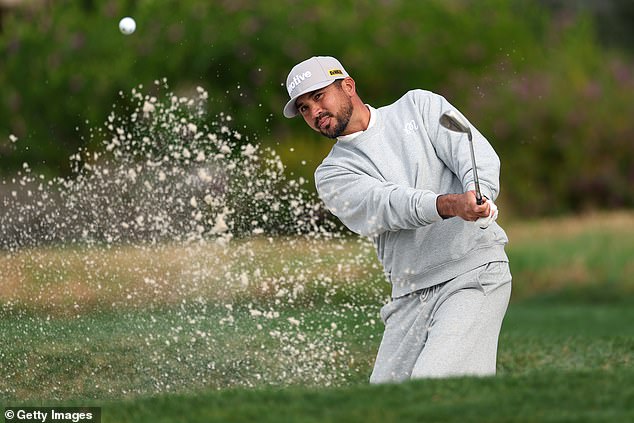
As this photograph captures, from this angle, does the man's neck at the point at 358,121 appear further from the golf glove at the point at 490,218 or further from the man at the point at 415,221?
the golf glove at the point at 490,218

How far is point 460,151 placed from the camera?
5.43 metres

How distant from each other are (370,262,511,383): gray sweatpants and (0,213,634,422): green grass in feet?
1.18

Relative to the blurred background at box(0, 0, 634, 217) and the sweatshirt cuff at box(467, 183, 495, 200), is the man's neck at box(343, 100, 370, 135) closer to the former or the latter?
the sweatshirt cuff at box(467, 183, 495, 200)

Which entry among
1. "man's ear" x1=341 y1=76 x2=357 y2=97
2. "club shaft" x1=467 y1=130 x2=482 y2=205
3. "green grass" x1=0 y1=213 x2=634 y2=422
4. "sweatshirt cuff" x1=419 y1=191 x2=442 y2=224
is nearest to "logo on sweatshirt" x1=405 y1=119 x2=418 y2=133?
"man's ear" x1=341 y1=76 x2=357 y2=97

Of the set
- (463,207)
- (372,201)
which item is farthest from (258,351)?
(463,207)

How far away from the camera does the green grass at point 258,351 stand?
14.8 ft

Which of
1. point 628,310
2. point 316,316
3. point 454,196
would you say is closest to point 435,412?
point 454,196

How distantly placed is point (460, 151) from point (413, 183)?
25 centimetres

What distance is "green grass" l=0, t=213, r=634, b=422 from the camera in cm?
450

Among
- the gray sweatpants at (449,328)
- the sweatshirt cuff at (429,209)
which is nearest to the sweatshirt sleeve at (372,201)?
the sweatshirt cuff at (429,209)

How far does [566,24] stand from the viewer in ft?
66.2

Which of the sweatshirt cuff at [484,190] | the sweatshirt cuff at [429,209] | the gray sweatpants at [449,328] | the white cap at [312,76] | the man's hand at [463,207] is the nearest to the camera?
the man's hand at [463,207]

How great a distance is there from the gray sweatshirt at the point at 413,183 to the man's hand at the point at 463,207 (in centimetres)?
22

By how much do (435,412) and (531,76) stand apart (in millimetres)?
13241
